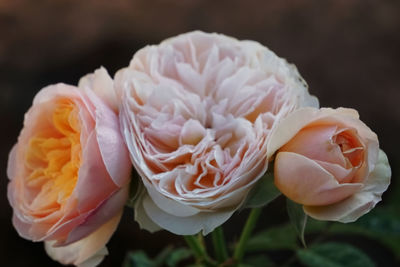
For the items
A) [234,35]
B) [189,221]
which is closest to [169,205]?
[189,221]

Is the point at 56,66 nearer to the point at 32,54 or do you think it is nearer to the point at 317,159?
the point at 32,54

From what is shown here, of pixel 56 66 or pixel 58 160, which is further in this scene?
pixel 56 66

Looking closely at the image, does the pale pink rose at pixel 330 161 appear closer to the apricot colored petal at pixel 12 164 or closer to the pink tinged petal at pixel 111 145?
the pink tinged petal at pixel 111 145

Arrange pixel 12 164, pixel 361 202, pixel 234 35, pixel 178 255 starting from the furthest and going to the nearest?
pixel 234 35 < pixel 178 255 < pixel 12 164 < pixel 361 202

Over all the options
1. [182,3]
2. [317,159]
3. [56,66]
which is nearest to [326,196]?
[317,159]

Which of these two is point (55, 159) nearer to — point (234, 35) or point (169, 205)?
point (169, 205)

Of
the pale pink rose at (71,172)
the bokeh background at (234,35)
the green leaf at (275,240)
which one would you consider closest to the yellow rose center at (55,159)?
the pale pink rose at (71,172)
